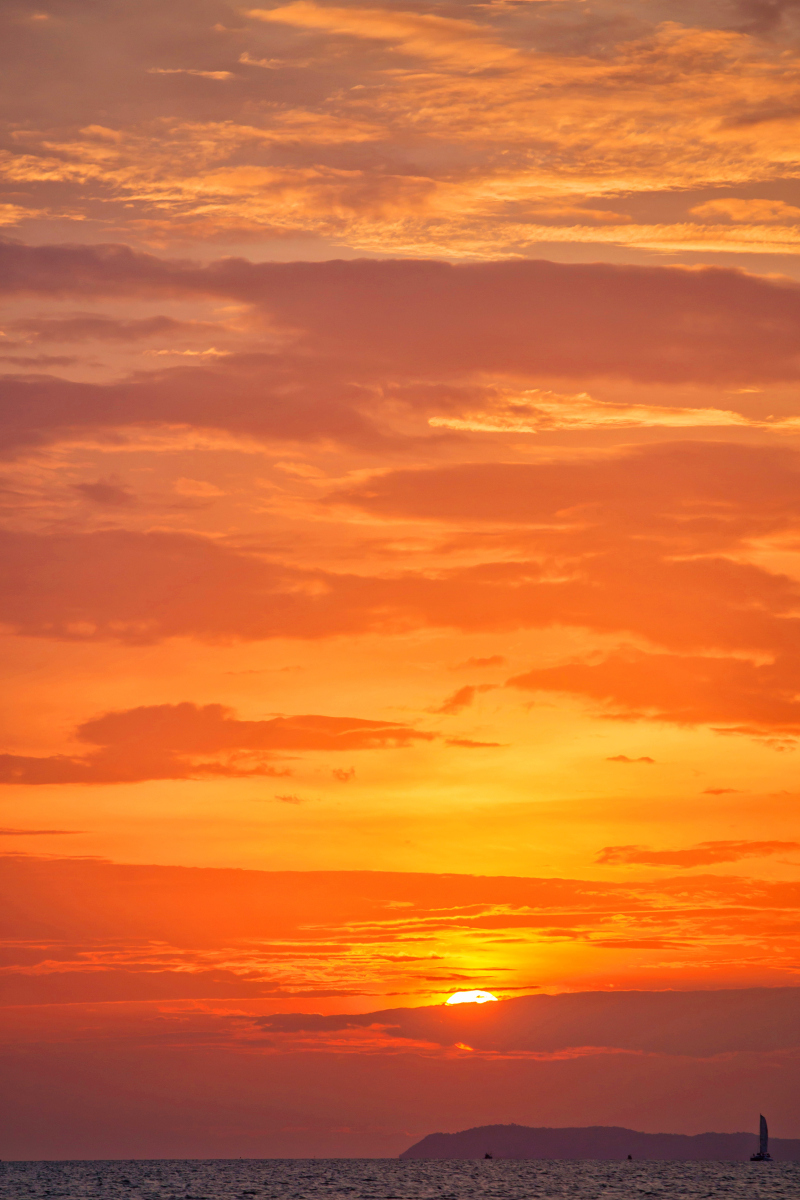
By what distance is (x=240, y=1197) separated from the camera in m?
191

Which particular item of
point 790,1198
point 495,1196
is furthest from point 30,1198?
point 790,1198

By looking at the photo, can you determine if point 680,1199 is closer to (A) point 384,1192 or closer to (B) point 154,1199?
(A) point 384,1192

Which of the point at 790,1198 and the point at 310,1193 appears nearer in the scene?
the point at 790,1198

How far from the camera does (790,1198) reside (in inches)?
7254

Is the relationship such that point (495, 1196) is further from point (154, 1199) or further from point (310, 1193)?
point (154, 1199)

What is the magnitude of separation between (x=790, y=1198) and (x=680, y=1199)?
15.3m

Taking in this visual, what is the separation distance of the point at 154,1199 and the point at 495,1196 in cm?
4681

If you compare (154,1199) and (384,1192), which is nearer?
(154,1199)

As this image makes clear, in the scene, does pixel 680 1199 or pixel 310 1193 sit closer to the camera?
pixel 680 1199

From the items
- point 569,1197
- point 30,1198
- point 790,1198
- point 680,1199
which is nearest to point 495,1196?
point 569,1197

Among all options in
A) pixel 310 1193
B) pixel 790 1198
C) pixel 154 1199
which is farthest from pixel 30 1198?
pixel 790 1198

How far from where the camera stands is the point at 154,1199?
614 ft

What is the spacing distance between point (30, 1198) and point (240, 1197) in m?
29.4

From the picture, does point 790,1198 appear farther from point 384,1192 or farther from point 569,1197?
point 384,1192
